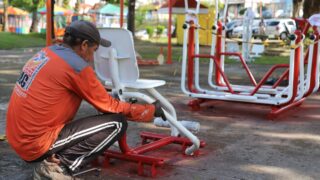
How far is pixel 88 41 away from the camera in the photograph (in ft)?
11.8

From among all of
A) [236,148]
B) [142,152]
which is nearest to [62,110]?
[142,152]

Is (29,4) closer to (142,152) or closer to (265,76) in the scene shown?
(265,76)

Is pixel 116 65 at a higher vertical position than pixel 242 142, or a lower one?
higher

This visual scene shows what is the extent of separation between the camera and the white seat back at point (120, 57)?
15.8ft

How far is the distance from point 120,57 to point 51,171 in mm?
1639

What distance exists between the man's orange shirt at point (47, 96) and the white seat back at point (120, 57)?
1.32m

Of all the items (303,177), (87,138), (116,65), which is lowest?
(303,177)

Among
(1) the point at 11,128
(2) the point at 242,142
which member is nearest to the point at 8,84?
(2) the point at 242,142

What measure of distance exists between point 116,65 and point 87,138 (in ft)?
4.46

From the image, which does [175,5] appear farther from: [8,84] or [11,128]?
[11,128]

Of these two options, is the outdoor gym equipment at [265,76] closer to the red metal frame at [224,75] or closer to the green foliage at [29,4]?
the red metal frame at [224,75]

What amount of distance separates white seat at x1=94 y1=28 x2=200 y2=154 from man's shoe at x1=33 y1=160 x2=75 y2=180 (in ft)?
4.13

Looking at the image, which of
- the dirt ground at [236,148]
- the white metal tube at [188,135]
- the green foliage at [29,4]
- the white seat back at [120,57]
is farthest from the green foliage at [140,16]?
the white metal tube at [188,135]

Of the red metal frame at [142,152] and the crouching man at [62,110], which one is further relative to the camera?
the red metal frame at [142,152]
